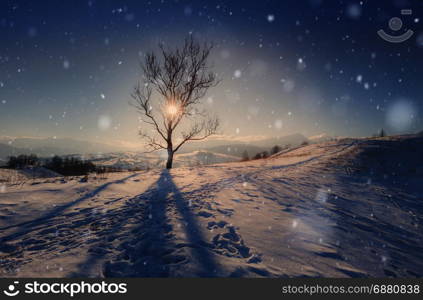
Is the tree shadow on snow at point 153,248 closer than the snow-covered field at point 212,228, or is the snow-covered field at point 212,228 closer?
the tree shadow on snow at point 153,248

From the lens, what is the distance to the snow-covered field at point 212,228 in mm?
3180

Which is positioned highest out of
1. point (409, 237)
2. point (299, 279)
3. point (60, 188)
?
point (60, 188)

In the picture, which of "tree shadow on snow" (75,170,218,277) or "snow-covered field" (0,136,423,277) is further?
"snow-covered field" (0,136,423,277)

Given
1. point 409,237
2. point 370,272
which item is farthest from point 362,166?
point 370,272

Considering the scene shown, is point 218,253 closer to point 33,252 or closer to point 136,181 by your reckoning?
point 33,252

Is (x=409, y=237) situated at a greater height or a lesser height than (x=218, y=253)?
lesser

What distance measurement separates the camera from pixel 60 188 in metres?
7.53

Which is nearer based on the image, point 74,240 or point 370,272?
point 370,272

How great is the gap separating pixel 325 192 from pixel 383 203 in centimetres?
188

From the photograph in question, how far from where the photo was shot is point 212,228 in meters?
4.50

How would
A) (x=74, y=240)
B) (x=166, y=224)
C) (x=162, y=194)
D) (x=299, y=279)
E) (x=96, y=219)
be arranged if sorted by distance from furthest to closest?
(x=162, y=194) → (x=96, y=219) → (x=166, y=224) → (x=74, y=240) → (x=299, y=279)

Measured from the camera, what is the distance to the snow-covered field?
318 centimetres

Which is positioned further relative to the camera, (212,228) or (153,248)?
(212,228)

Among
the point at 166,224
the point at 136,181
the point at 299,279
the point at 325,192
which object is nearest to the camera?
the point at 299,279
